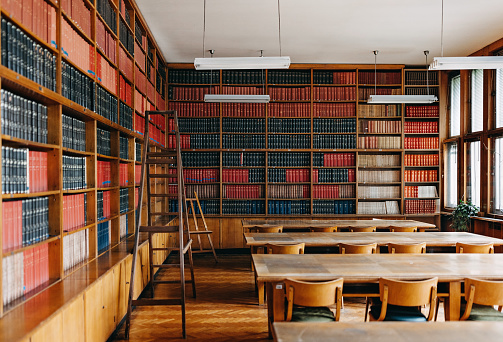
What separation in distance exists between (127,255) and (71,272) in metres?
0.84

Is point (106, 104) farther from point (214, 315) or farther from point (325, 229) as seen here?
point (325, 229)

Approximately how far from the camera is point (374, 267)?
336 centimetres

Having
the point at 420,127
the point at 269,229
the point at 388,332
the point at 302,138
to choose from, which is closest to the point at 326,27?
the point at 302,138

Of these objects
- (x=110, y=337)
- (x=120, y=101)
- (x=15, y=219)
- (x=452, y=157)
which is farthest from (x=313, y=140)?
(x=15, y=219)

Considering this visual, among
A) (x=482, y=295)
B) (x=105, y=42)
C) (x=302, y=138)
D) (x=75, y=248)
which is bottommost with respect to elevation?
(x=482, y=295)

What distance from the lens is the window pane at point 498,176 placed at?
6789mm

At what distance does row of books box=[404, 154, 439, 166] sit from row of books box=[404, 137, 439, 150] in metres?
0.16

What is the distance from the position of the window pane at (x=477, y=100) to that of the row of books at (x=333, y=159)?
2.27 m

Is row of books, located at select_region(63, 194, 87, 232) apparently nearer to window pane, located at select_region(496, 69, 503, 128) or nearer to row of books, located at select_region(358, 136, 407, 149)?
row of books, located at select_region(358, 136, 407, 149)

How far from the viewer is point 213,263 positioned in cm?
713

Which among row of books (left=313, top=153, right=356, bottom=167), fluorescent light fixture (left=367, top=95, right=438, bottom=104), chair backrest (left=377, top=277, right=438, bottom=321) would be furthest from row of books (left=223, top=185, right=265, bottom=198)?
chair backrest (left=377, top=277, right=438, bottom=321)

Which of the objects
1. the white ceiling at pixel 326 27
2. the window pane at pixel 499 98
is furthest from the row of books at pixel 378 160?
the window pane at pixel 499 98

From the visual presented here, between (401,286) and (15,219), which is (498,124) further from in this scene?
(15,219)

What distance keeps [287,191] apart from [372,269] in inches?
199
